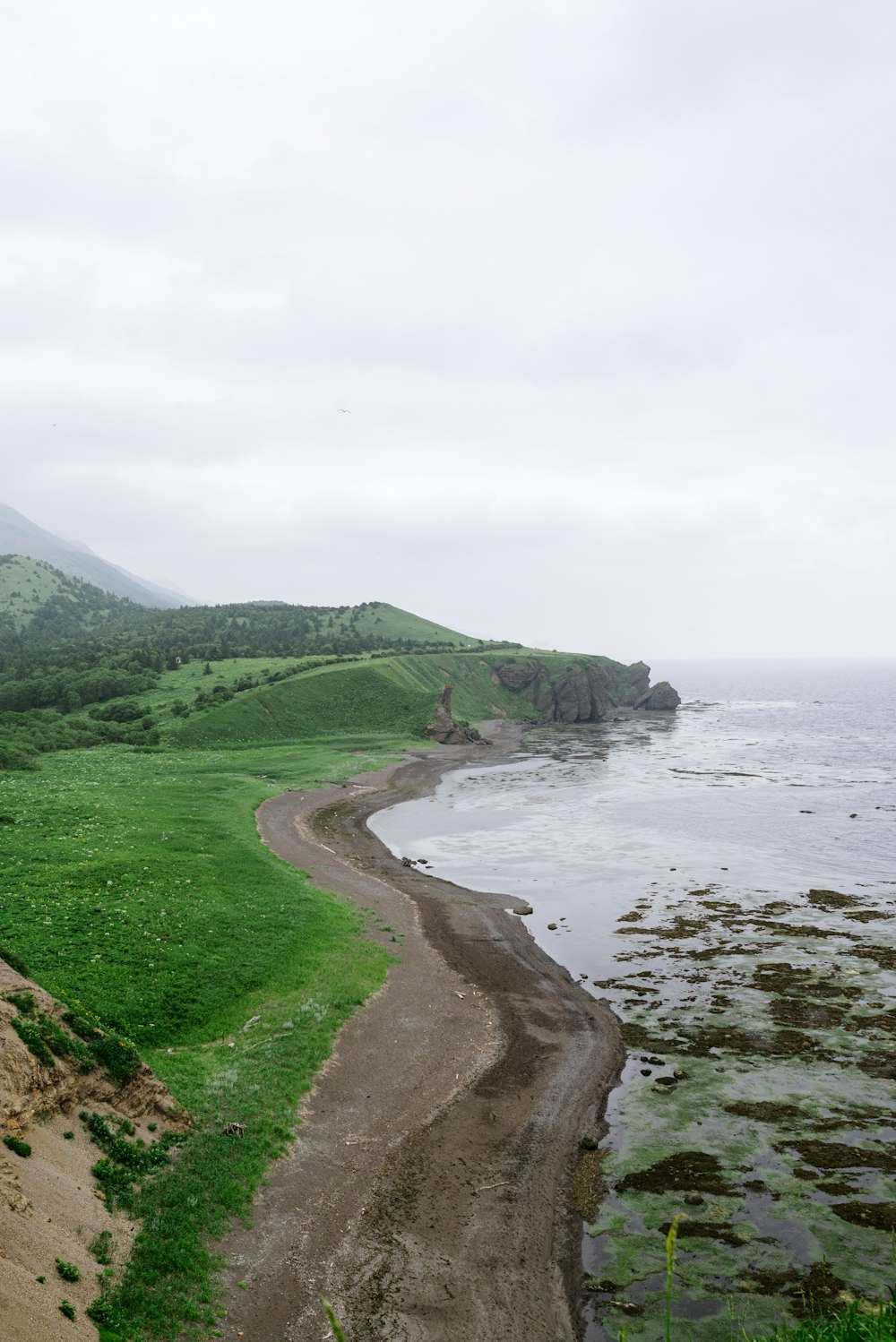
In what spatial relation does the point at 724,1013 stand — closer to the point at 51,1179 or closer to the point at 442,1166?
the point at 442,1166

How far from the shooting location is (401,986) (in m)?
35.1

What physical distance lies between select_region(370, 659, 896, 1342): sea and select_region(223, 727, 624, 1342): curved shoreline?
142cm

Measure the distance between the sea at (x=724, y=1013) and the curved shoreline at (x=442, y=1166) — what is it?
142 centimetres

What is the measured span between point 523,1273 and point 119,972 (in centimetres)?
1865

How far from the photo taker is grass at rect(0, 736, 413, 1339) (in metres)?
18.0

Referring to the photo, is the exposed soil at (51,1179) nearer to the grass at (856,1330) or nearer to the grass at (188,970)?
the grass at (188,970)

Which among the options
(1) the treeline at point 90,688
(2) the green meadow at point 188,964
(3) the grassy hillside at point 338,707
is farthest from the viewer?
(3) the grassy hillside at point 338,707

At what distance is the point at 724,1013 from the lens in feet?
107

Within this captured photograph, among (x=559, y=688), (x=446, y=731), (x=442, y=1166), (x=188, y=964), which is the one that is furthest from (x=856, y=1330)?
(x=559, y=688)

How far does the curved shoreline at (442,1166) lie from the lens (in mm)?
17484

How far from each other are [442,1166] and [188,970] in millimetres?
14091

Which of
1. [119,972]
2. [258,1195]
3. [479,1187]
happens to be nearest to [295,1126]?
[258,1195]

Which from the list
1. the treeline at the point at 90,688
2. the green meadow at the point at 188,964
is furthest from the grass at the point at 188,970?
the treeline at the point at 90,688

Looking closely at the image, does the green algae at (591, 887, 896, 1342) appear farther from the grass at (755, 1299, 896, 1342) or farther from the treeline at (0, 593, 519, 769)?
the treeline at (0, 593, 519, 769)
